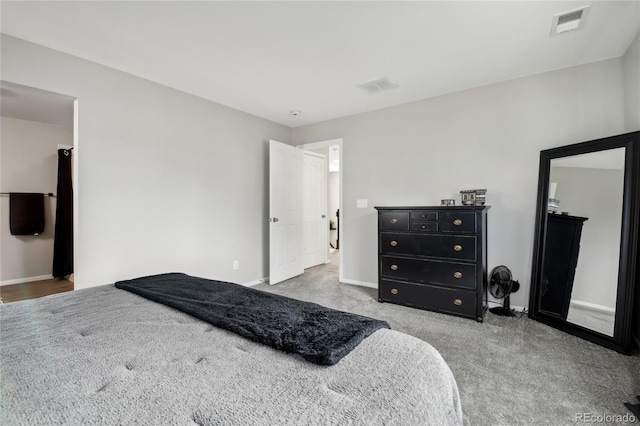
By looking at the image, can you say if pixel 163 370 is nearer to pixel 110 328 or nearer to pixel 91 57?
pixel 110 328

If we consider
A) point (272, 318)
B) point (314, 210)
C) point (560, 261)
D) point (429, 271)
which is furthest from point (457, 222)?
point (314, 210)

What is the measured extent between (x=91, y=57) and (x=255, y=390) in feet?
10.2

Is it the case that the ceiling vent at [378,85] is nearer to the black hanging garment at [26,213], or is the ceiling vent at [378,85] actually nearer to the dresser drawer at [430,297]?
the dresser drawer at [430,297]

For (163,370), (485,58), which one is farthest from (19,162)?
(485,58)

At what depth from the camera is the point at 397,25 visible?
2.08m

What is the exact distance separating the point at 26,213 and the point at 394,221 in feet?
16.9

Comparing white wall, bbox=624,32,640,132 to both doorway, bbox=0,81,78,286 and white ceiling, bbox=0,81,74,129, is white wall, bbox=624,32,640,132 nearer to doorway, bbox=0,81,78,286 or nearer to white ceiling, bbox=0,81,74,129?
white ceiling, bbox=0,81,74,129

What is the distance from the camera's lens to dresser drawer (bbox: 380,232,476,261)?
2797 millimetres

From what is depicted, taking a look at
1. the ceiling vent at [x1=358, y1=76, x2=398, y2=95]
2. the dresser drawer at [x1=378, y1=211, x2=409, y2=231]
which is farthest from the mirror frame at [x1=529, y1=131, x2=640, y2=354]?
the ceiling vent at [x1=358, y1=76, x2=398, y2=95]

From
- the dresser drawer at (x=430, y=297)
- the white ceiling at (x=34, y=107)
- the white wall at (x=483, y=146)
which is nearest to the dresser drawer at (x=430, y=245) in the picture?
the dresser drawer at (x=430, y=297)

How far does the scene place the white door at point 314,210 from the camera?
16.6 ft

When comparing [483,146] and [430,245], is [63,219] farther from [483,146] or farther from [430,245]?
[483,146]

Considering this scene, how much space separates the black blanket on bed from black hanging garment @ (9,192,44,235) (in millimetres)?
3722

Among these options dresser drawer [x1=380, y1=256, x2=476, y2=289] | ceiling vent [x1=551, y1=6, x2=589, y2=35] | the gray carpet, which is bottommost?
the gray carpet
